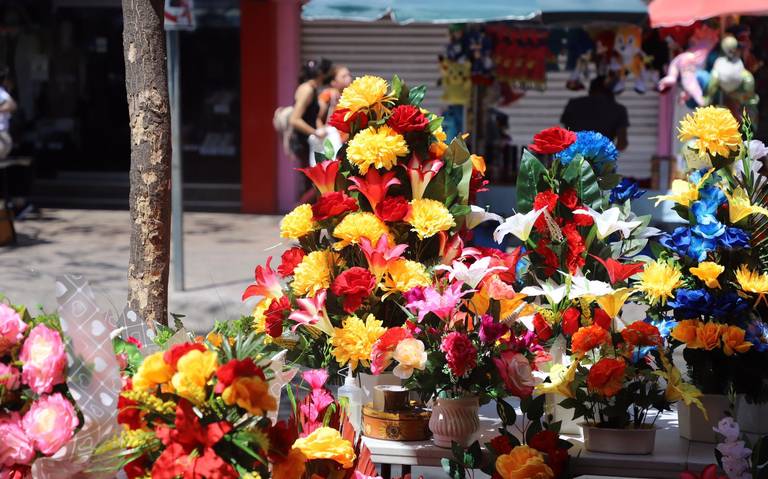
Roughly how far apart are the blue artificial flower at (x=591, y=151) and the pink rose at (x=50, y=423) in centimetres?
180

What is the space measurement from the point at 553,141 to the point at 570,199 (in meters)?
0.21

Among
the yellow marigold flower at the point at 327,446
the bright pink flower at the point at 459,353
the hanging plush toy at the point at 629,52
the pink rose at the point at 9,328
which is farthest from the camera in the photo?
the hanging plush toy at the point at 629,52

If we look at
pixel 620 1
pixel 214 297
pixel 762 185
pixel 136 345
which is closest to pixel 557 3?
pixel 620 1

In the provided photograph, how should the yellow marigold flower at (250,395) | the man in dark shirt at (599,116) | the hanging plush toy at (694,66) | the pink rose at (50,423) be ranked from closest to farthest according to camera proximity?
the yellow marigold flower at (250,395), the pink rose at (50,423), the man in dark shirt at (599,116), the hanging plush toy at (694,66)

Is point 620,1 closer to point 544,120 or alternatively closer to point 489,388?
point 544,120

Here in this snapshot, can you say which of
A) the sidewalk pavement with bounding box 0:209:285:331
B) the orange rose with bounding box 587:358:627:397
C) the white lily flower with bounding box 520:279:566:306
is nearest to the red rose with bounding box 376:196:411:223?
the white lily flower with bounding box 520:279:566:306

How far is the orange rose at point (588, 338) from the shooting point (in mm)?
3395

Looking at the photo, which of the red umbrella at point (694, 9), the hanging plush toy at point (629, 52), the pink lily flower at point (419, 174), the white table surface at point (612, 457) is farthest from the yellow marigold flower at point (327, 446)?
the hanging plush toy at point (629, 52)

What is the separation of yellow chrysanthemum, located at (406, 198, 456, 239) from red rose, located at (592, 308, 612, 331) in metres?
0.53

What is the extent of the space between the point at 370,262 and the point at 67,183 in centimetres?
1265

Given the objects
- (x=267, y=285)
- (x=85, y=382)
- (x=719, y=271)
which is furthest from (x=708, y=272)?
(x=85, y=382)

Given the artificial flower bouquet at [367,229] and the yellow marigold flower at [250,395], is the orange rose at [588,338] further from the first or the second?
the yellow marigold flower at [250,395]

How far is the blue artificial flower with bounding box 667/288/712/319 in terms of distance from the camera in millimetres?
3506

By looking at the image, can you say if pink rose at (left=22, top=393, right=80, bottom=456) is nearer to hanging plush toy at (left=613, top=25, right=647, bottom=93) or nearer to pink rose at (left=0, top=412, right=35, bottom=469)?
pink rose at (left=0, top=412, right=35, bottom=469)
